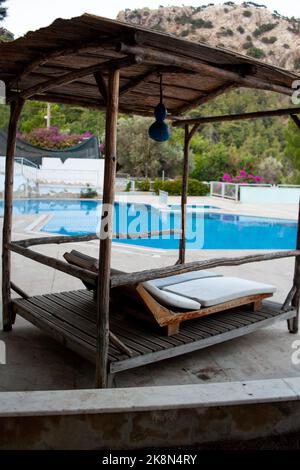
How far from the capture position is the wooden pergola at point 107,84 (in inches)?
109

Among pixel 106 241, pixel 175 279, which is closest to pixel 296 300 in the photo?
pixel 175 279

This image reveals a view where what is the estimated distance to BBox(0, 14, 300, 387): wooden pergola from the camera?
2758 mm

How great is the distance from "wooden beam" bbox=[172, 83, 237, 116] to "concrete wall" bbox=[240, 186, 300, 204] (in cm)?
1516

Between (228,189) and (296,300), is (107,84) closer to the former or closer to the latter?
(296,300)

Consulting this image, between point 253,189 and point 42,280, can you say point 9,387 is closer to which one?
point 42,280

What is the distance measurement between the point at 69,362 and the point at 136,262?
388 cm

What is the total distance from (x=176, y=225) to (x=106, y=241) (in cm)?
1204

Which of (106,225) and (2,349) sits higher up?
(106,225)

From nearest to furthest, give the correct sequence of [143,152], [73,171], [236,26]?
[73,171] → [143,152] → [236,26]

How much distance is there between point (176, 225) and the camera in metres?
14.9

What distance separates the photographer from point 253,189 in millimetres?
20109

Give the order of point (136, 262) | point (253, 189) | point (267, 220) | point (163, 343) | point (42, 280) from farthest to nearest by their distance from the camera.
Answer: point (253, 189) → point (267, 220) → point (136, 262) → point (42, 280) → point (163, 343)
